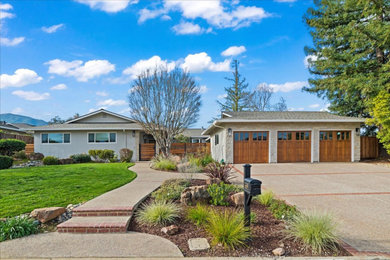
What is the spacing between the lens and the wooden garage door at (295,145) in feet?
48.2

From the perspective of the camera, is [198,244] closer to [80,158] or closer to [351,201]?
[351,201]

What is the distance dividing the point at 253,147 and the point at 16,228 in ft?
41.8

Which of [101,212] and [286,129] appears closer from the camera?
[101,212]

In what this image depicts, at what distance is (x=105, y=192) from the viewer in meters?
6.57

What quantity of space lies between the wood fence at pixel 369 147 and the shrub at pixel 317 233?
1582 cm

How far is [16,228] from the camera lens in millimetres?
3918

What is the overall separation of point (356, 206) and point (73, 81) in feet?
57.8

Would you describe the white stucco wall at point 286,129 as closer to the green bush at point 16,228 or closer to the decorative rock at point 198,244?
the decorative rock at point 198,244

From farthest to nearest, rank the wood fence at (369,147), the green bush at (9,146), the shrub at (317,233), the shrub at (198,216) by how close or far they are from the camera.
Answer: the wood fence at (369,147), the green bush at (9,146), the shrub at (198,216), the shrub at (317,233)

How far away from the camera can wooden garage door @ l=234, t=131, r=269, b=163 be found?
14.6m

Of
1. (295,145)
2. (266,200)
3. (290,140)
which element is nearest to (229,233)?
(266,200)

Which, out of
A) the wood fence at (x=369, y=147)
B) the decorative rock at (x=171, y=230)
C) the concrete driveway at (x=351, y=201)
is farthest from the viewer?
the wood fence at (x=369, y=147)

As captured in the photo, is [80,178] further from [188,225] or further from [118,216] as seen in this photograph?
[188,225]

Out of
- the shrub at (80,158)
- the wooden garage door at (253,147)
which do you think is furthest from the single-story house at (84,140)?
the wooden garage door at (253,147)
